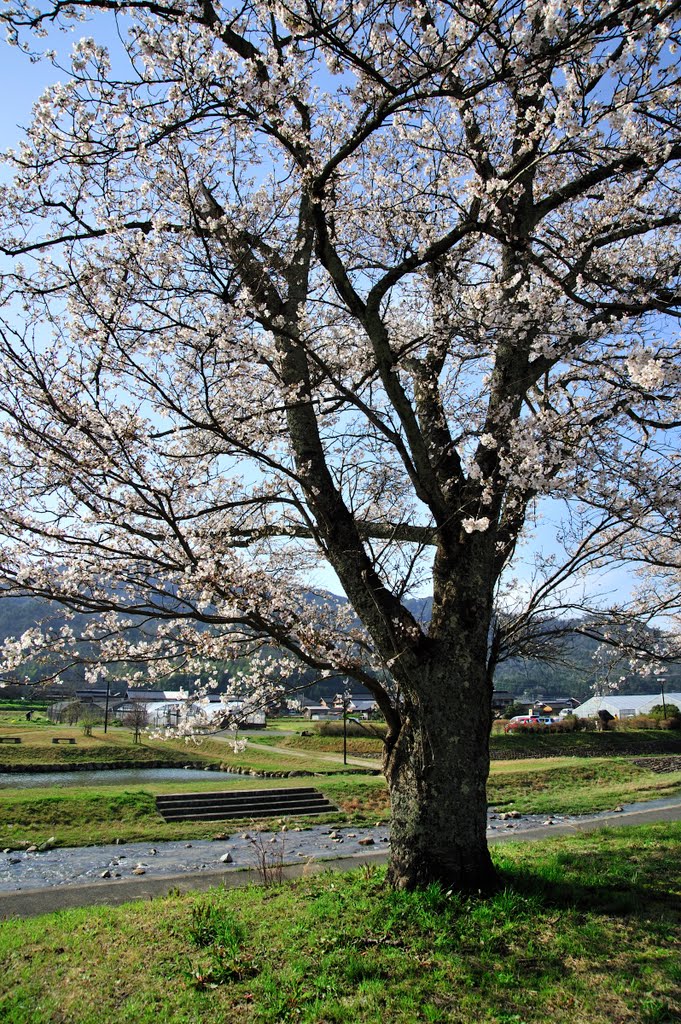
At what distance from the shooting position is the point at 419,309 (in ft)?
27.1

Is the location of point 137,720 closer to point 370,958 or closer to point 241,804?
point 241,804

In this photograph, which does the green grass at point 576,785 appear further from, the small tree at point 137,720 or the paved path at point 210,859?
the small tree at point 137,720

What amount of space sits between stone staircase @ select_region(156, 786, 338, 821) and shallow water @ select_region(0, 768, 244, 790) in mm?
4985

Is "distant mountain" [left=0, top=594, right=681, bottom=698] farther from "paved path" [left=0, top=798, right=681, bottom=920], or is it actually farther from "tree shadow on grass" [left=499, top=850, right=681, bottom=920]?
"paved path" [left=0, top=798, right=681, bottom=920]

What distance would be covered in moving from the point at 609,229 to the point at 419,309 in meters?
2.38

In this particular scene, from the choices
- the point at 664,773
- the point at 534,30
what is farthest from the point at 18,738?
the point at 534,30

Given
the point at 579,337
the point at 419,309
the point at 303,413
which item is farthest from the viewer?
the point at 419,309

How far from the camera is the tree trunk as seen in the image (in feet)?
17.9

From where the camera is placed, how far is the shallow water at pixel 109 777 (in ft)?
69.4

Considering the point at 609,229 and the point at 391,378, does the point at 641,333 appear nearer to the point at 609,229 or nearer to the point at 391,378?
the point at 609,229

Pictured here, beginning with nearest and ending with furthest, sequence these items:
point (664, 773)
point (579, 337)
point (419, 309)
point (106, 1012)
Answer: point (106, 1012), point (579, 337), point (419, 309), point (664, 773)

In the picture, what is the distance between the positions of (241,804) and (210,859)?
6.67 metres

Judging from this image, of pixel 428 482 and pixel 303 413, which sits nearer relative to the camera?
pixel 428 482

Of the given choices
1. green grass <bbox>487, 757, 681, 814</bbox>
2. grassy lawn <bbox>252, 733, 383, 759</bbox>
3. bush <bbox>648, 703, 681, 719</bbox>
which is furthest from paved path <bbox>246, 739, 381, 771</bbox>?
bush <bbox>648, 703, 681, 719</bbox>
